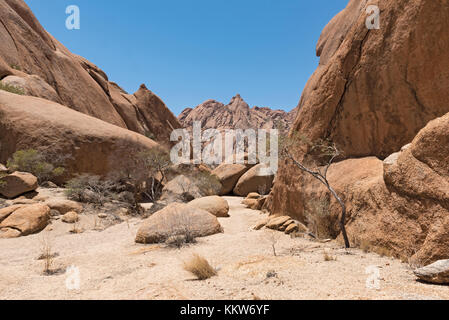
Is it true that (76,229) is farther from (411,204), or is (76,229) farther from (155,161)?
(411,204)

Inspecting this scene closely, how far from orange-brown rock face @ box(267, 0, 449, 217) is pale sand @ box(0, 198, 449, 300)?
2444 mm

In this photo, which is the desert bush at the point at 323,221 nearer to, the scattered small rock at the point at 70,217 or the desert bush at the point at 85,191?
the scattered small rock at the point at 70,217

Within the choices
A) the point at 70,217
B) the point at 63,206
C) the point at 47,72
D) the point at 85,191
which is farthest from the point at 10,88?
the point at 70,217

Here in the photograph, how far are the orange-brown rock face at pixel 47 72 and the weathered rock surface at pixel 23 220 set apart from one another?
13591 millimetres

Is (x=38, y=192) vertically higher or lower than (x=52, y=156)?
lower

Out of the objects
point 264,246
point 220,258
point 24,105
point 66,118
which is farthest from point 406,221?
point 24,105

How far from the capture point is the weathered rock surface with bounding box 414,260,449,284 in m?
3.08

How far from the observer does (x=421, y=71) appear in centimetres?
609

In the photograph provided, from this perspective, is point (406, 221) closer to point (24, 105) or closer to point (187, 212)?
point (187, 212)

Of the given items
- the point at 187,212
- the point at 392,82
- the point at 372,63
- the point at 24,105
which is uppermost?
the point at 24,105

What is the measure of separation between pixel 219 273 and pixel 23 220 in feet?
24.5

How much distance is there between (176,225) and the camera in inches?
281

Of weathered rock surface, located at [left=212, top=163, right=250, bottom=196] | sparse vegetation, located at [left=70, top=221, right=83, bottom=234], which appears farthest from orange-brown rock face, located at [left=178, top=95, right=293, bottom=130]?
sparse vegetation, located at [left=70, top=221, right=83, bottom=234]

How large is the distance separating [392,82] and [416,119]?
3.94ft
